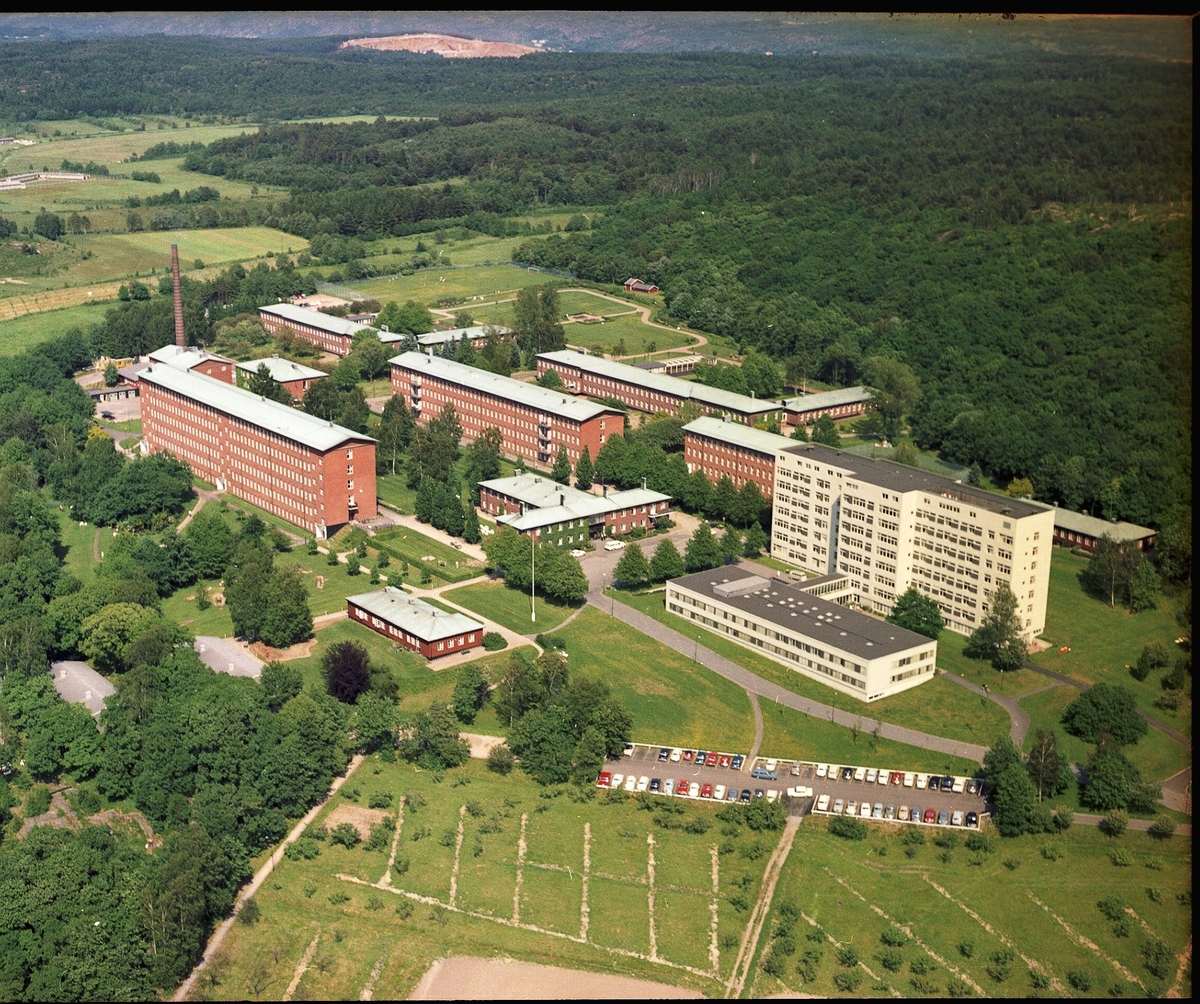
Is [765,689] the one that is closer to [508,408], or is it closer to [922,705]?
[922,705]

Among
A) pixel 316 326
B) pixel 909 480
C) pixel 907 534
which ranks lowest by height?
pixel 907 534

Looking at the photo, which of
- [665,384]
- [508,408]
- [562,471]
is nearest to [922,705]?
[562,471]

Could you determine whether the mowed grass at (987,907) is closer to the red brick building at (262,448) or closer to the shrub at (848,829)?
the shrub at (848,829)

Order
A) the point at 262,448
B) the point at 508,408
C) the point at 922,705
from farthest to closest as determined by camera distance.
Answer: the point at 508,408 < the point at 262,448 < the point at 922,705

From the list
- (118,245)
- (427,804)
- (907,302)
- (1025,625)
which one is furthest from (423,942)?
(118,245)

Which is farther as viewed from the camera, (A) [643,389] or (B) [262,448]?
(A) [643,389]

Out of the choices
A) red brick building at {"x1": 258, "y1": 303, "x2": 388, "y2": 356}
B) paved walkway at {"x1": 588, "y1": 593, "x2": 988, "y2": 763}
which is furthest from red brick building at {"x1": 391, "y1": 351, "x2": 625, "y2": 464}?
paved walkway at {"x1": 588, "y1": 593, "x2": 988, "y2": 763}

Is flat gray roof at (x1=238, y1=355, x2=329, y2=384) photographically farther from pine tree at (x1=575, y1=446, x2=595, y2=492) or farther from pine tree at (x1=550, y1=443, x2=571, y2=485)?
pine tree at (x1=575, y1=446, x2=595, y2=492)
